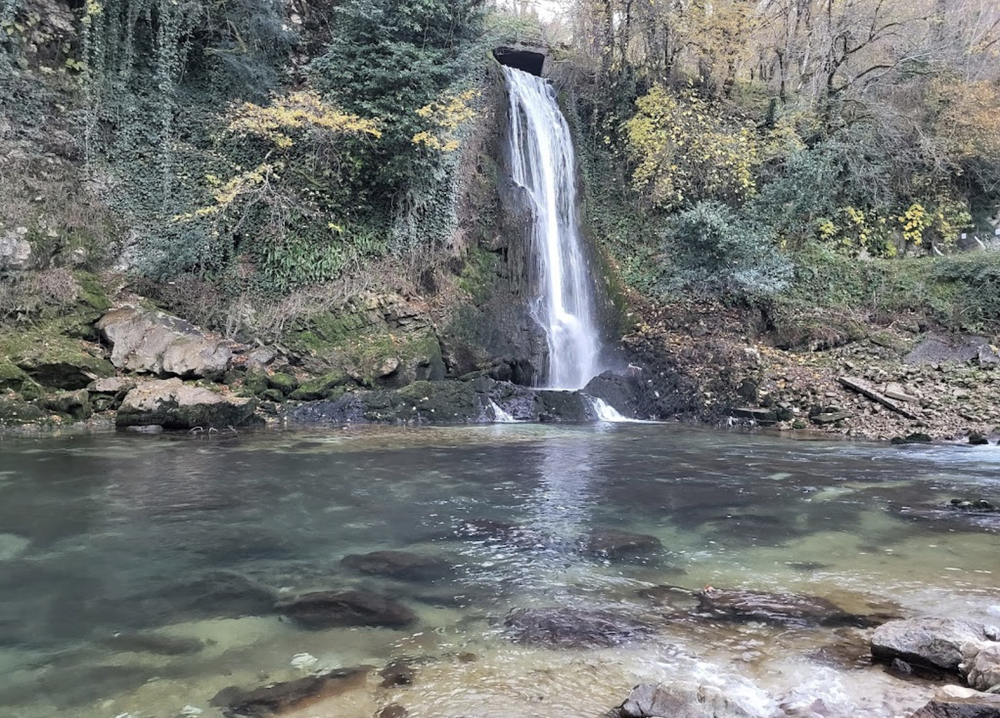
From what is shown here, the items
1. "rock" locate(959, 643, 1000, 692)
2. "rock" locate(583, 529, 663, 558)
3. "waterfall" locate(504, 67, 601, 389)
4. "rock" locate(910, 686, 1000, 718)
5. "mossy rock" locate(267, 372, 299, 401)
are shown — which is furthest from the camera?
"waterfall" locate(504, 67, 601, 389)

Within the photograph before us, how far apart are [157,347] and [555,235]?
10400 mm

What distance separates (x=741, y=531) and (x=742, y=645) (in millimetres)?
2695

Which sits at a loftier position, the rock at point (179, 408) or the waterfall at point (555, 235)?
the waterfall at point (555, 235)

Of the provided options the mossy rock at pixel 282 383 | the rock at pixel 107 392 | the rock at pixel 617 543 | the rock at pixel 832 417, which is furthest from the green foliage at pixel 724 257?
the rock at pixel 107 392

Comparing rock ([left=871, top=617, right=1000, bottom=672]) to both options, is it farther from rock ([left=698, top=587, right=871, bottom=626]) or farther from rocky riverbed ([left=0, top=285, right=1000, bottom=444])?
rocky riverbed ([left=0, top=285, right=1000, bottom=444])

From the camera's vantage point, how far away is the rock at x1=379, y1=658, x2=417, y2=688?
346cm

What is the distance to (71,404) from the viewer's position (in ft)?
38.3

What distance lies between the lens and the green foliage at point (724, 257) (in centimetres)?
1698

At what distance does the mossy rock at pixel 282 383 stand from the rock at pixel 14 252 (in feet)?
16.9

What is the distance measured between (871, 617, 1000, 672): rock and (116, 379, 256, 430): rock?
10895 millimetres

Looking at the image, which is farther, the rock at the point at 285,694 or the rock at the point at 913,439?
the rock at the point at 913,439

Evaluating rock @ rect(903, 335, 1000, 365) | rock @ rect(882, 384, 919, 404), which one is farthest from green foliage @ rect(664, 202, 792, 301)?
rock @ rect(882, 384, 919, 404)

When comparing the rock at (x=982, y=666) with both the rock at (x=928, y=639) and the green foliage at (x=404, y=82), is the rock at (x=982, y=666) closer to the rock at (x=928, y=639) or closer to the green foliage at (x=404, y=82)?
the rock at (x=928, y=639)

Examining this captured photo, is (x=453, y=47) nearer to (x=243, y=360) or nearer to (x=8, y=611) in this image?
(x=243, y=360)
